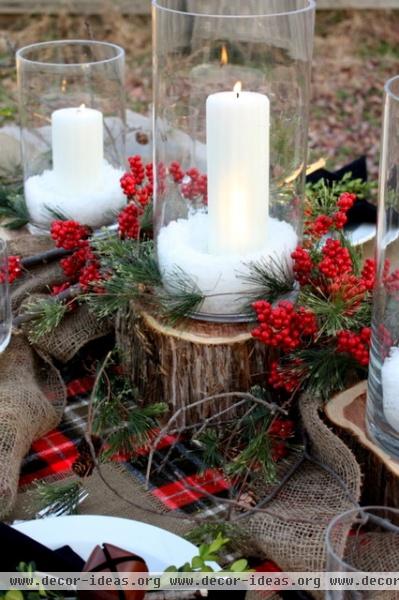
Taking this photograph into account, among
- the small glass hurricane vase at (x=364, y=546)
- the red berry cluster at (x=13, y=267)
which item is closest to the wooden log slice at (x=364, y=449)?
the small glass hurricane vase at (x=364, y=546)

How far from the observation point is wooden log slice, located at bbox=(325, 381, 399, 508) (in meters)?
0.92

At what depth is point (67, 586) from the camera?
2.45 feet

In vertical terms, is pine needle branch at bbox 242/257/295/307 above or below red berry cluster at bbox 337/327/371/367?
above

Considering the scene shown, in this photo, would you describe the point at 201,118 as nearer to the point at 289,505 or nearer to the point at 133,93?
the point at 289,505

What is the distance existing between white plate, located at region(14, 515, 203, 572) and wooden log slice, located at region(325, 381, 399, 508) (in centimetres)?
21

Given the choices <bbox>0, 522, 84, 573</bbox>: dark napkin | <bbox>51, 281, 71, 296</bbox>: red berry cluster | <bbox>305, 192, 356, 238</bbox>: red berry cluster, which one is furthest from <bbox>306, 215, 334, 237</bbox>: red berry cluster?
<bbox>0, 522, 84, 573</bbox>: dark napkin

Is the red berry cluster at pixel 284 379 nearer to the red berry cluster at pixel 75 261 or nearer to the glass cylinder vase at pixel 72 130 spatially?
the red berry cluster at pixel 75 261

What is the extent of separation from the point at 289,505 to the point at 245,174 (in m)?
0.37

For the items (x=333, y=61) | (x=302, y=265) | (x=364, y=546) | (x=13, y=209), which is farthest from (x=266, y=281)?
(x=333, y=61)

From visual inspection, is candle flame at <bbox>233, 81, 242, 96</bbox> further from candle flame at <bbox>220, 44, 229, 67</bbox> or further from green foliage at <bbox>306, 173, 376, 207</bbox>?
green foliage at <bbox>306, 173, 376, 207</bbox>

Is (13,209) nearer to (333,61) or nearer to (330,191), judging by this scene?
(330,191)

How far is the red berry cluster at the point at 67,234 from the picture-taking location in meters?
1.26

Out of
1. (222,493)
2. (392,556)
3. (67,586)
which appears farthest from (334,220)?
(67,586)

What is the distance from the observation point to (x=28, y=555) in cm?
80
